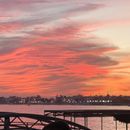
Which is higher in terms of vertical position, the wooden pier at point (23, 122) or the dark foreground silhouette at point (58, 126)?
the dark foreground silhouette at point (58, 126)

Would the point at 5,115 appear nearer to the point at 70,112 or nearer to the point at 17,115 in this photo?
the point at 17,115

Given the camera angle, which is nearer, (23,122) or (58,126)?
(58,126)

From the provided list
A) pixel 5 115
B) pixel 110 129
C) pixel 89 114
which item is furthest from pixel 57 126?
pixel 110 129

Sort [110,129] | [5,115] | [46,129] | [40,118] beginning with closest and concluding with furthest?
[46,129] → [40,118] → [5,115] → [110,129]

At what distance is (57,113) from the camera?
5216cm

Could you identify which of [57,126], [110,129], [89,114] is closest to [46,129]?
[57,126]

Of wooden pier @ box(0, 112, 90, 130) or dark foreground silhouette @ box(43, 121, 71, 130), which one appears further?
wooden pier @ box(0, 112, 90, 130)

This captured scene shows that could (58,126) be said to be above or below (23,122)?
above

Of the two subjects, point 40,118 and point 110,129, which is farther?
point 110,129

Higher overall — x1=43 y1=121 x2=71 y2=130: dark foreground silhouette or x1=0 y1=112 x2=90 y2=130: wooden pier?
x1=43 y1=121 x2=71 y2=130: dark foreground silhouette

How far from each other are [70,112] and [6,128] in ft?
71.5

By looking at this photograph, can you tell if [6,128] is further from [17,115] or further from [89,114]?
[89,114]

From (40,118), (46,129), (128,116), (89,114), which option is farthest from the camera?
(89,114)

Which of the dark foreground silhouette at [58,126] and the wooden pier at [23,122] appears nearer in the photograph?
the dark foreground silhouette at [58,126]
